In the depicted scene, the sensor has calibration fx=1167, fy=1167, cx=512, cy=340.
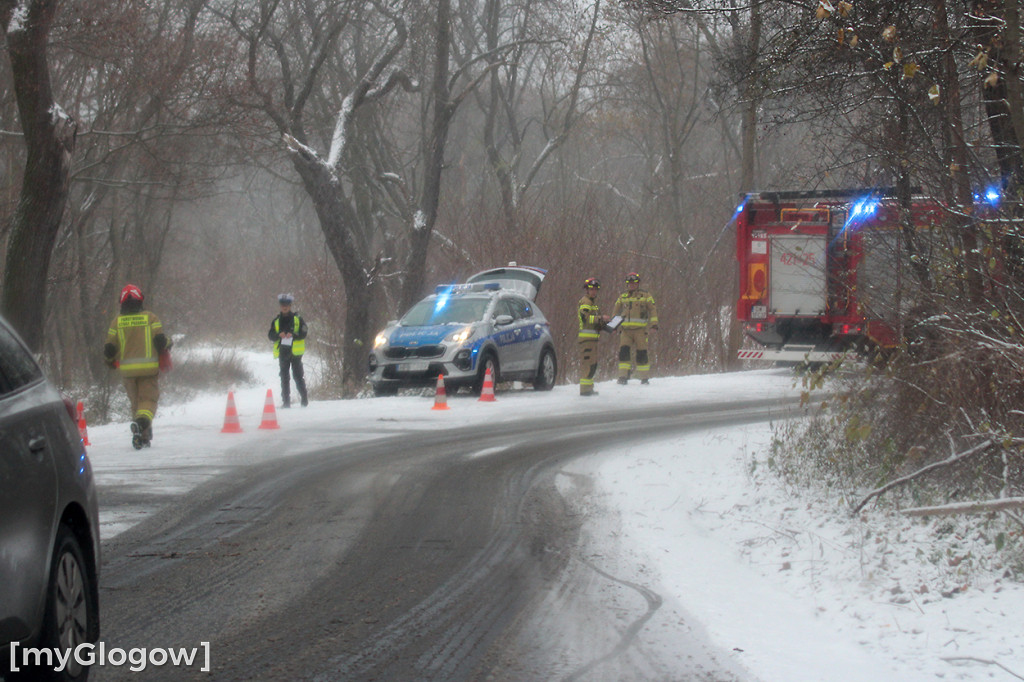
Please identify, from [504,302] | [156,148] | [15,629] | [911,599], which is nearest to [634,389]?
[504,302]

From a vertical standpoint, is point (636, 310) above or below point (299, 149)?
below

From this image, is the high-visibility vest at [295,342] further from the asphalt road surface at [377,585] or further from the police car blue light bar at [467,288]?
the asphalt road surface at [377,585]

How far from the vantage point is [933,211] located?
8.55 metres

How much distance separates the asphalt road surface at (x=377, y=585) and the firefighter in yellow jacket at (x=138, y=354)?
6.63ft

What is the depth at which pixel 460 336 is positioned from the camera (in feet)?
60.2

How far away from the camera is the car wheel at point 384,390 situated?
18.7 m

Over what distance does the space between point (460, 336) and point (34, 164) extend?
21.8 ft

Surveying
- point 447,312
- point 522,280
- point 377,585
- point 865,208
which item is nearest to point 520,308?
point 447,312

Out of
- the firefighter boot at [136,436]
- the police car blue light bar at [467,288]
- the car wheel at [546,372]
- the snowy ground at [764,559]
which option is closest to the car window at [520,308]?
the police car blue light bar at [467,288]

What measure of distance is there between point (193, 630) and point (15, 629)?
1.78m

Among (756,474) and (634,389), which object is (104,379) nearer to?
(634,389)

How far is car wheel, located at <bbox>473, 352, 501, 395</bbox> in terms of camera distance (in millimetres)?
18422

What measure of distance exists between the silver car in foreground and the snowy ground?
2.56 meters

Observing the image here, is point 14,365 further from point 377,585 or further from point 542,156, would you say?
point 542,156
